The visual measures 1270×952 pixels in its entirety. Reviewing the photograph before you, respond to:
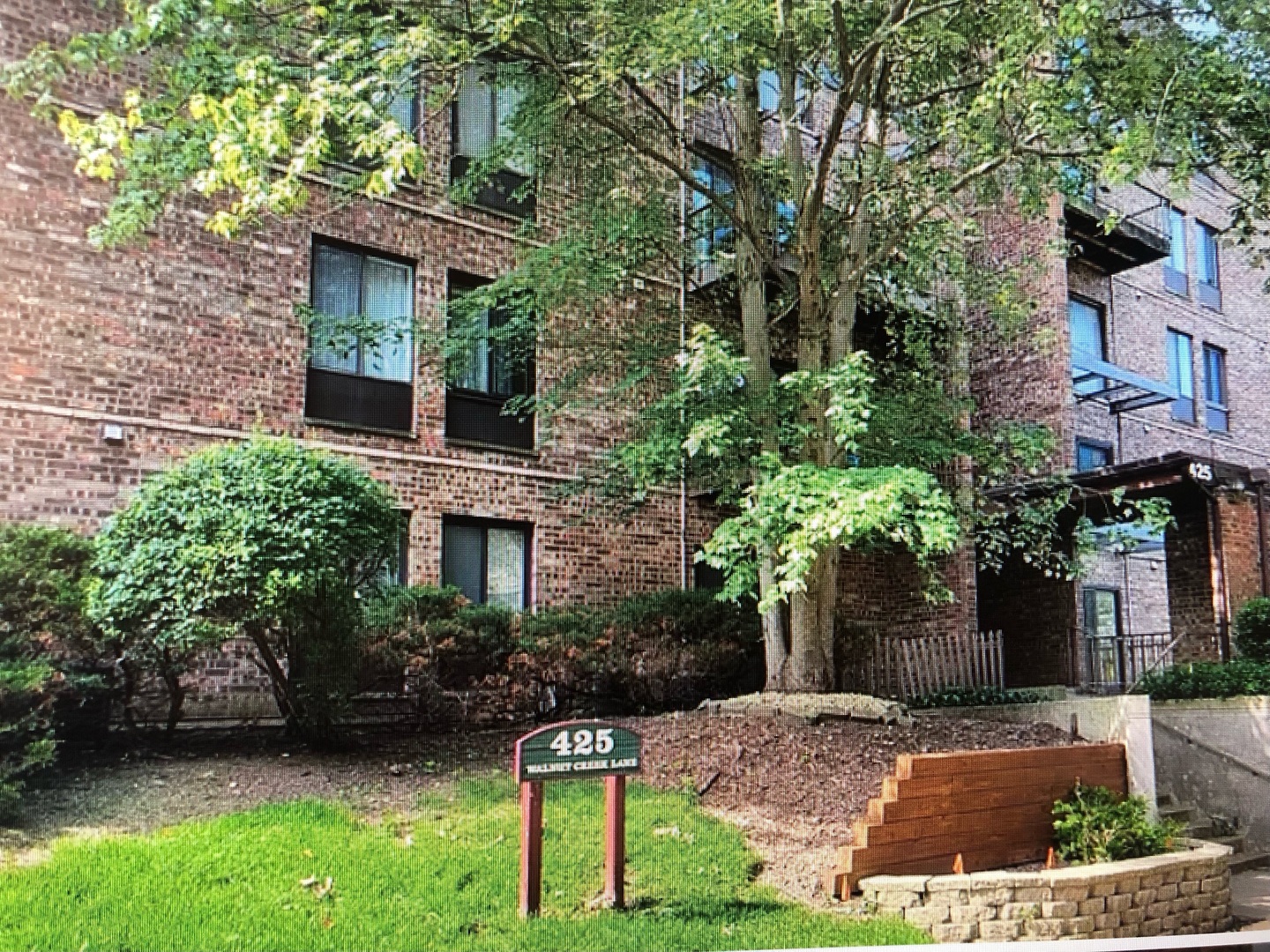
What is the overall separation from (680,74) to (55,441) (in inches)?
173

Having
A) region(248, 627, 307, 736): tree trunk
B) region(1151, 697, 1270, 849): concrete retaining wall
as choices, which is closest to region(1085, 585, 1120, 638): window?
region(1151, 697, 1270, 849): concrete retaining wall

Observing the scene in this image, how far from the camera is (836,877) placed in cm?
482

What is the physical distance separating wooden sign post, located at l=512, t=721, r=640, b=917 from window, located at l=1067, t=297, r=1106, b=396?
722 centimetres

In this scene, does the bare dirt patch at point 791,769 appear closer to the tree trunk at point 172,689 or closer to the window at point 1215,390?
the tree trunk at point 172,689

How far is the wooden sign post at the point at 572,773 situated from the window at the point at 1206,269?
8.18 meters

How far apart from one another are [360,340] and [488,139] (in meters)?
2.14

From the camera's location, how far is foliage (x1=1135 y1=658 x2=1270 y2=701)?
8.40m

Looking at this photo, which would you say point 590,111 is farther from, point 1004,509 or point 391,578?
point 1004,509

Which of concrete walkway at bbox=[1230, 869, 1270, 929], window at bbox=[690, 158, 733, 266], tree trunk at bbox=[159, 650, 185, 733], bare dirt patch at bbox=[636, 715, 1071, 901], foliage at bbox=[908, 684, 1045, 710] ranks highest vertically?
window at bbox=[690, 158, 733, 266]

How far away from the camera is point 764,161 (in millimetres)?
7523

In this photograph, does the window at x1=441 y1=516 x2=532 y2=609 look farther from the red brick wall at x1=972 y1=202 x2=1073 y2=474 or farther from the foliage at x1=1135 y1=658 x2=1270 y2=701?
the foliage at x1=1135 y1=658 x2=1270 y2=701

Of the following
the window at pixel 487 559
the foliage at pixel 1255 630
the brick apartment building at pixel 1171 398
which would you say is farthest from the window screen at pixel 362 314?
the foliage at pixel 1255 630

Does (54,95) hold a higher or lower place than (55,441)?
higher

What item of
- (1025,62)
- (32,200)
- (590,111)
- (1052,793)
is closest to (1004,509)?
(1052,793)
